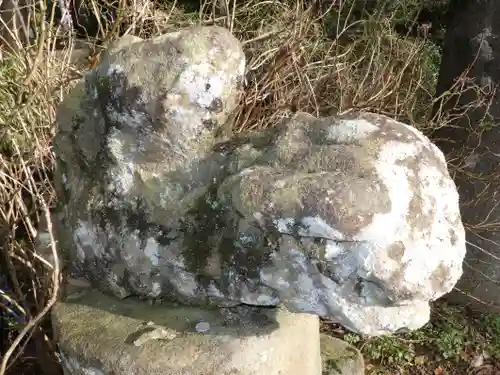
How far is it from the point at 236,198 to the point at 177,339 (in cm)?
31

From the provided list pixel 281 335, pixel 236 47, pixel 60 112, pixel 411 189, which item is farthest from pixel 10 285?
pixel 411 189

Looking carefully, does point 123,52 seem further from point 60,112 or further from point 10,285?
point 10,285

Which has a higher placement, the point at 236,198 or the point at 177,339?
the point at 236,198

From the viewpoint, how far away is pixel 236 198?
873 millimetres

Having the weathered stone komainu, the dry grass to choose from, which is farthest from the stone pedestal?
the dry grass

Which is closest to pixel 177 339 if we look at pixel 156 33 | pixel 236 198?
pixel 236 198

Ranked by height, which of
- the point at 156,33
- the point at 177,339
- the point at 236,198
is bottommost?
the point at 177,339

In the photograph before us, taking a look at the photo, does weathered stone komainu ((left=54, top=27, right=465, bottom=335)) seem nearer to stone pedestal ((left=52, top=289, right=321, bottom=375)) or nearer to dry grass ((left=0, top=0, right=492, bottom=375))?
stone pedestal ((left=52, top=289, right=321, bottom=375))

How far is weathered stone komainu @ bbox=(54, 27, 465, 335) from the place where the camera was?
819 millimetres

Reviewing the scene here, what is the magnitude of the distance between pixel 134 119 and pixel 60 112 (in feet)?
0.70

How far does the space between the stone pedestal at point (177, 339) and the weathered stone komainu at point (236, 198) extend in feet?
0.12

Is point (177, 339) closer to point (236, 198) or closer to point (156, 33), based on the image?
point (236, 198)

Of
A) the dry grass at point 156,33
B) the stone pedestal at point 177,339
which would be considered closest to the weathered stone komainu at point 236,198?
the stone pedestal at point 177,339

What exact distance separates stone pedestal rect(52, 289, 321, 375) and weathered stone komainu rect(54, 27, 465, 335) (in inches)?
1.5
